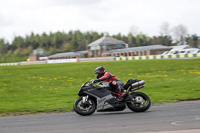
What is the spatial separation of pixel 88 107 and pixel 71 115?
625mm

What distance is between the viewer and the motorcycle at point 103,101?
9.12 m

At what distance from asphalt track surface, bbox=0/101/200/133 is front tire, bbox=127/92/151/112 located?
0.65 ft

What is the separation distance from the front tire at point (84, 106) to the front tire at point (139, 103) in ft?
3.85

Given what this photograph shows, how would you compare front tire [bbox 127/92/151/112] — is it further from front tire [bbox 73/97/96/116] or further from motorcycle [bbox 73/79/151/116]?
front tire [bbox 73/97/96/116]

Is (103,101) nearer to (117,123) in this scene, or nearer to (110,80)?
(110,80)

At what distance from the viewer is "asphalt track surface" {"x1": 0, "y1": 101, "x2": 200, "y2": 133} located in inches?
268

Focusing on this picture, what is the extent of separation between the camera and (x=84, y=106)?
363 inches

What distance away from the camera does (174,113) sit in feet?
27.9

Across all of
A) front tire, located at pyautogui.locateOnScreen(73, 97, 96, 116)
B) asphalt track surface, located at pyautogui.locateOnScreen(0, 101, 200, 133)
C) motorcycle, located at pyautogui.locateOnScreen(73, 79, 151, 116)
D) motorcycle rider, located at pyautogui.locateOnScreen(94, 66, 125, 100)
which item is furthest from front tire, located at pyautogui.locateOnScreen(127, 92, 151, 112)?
front tire, located at pyautogui.locateOnScreen(73, 97, 96, 116)

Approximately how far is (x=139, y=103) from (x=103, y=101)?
111 cm

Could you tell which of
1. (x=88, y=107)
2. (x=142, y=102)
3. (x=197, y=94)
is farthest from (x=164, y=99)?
(x=88, y=107)

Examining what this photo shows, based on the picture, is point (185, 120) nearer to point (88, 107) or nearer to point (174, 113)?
point (174, 113)

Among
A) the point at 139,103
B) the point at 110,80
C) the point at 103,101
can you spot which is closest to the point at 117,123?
the point at 103,101

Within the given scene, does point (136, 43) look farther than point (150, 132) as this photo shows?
Yes
